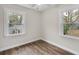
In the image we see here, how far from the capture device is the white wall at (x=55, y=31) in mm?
1457

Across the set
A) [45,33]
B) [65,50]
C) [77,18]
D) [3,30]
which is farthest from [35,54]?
[77,18]

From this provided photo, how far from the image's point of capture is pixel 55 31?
1.53 meters

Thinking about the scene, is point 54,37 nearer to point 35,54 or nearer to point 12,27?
point 35,54

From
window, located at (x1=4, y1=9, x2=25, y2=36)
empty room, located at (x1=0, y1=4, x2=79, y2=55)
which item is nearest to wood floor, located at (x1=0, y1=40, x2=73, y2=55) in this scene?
empty room, located at (x1=0, y1=4, x2=79, y2=55)

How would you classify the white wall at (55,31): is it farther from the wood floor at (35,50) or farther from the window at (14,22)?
the window at (14,22)

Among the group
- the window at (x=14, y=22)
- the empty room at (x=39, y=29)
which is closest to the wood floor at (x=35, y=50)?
the empty room at (x=39, y=29)

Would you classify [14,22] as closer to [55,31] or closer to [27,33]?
[27,33]

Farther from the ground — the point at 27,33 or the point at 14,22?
the point at 14,22

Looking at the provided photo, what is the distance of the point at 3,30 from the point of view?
1439mm

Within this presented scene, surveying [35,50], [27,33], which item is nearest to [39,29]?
[27,33]

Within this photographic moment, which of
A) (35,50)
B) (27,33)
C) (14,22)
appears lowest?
(35,50)

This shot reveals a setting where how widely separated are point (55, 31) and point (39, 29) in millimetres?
283

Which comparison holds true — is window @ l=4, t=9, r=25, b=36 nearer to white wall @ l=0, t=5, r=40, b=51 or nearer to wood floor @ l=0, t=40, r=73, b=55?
white wall @ l=0, t=5, r=40, b=51

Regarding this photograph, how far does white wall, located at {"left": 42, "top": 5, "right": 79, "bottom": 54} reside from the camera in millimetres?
1457
